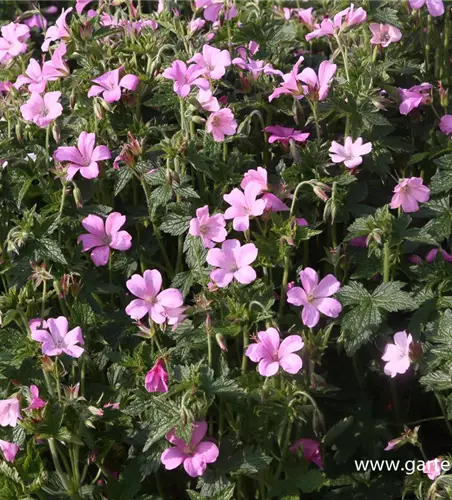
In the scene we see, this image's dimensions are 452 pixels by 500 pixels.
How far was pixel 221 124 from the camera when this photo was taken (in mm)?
2404

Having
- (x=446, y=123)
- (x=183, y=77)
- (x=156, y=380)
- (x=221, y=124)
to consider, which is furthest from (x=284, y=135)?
(x=156, y=380)

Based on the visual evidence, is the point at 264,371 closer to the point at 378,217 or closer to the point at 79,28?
the point at 378,217

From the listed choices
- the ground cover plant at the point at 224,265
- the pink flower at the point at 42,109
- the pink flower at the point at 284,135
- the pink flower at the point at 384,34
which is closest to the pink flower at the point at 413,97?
the ground cover plant at the point at 224,265

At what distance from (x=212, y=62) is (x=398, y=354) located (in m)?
0.92

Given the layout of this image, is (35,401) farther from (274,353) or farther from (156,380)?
(274,353)

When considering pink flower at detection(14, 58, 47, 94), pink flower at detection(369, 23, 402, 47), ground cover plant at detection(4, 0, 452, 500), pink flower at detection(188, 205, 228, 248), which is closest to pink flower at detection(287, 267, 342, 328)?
ground cover plant at detection(4, 0, 452, 500)

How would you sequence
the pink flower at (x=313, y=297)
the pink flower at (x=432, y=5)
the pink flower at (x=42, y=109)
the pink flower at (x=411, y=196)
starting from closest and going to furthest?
the pink flower at (x=313, y=297) → the pink flower at (x=411, y=196) → the pink flower at (x=42, y=109) → the pink flower at (x=432, y=5)

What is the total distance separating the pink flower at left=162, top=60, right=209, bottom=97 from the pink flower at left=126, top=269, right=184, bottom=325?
1.63ft

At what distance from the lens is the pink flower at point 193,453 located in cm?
200

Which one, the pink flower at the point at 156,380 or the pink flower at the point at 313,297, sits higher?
the pink flower at the point at 313,297

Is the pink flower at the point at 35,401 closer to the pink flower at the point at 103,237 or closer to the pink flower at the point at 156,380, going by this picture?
the pink flower at the point at 156,380

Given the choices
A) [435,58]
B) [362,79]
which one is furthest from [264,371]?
[435,58]

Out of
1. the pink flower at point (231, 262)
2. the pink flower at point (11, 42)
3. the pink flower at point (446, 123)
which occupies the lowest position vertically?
the pink flower at point (231, 262)

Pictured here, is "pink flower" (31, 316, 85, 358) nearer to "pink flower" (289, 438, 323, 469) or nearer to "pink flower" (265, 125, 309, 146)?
"pink flower" (289, 438, 323, 469)
